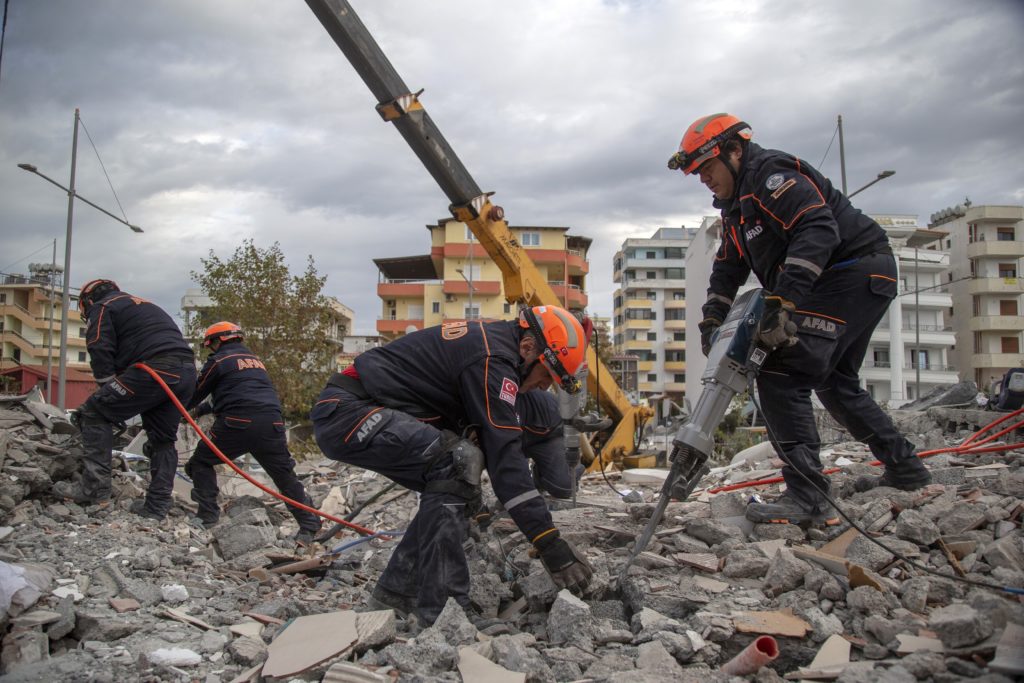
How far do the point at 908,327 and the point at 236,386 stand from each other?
171ft

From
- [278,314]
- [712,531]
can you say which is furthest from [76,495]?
[278,314]

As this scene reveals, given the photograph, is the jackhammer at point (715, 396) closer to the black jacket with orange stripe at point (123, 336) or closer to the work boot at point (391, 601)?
the work boot at point (391, 601)

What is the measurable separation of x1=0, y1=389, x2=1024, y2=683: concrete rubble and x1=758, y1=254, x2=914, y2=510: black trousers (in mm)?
319

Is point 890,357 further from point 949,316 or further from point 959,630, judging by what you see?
point 959,630

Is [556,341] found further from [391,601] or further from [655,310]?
[655,310]

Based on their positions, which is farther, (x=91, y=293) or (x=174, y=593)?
(x=91, y=293)

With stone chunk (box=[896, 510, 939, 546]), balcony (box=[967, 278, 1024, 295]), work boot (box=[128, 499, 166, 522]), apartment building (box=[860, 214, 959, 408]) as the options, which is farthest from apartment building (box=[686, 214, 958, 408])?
stone chunk (box=[896, 510, 939, 546])

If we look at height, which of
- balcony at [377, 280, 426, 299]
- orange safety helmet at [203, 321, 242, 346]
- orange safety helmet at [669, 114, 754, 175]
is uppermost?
balcony at [377, 280, 426, 299]

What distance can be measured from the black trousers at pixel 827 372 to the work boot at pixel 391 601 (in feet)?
6.98

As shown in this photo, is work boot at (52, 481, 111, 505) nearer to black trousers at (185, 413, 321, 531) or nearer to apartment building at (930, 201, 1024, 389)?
black trousers at (185, 413, 321, 531)

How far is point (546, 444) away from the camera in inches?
237

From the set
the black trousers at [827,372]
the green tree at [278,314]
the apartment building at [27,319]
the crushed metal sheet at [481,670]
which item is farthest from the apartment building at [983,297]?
the apartment building at [27,319]

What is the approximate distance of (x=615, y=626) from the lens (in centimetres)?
319

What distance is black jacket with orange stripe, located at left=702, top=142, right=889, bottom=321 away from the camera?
11.6 ft
